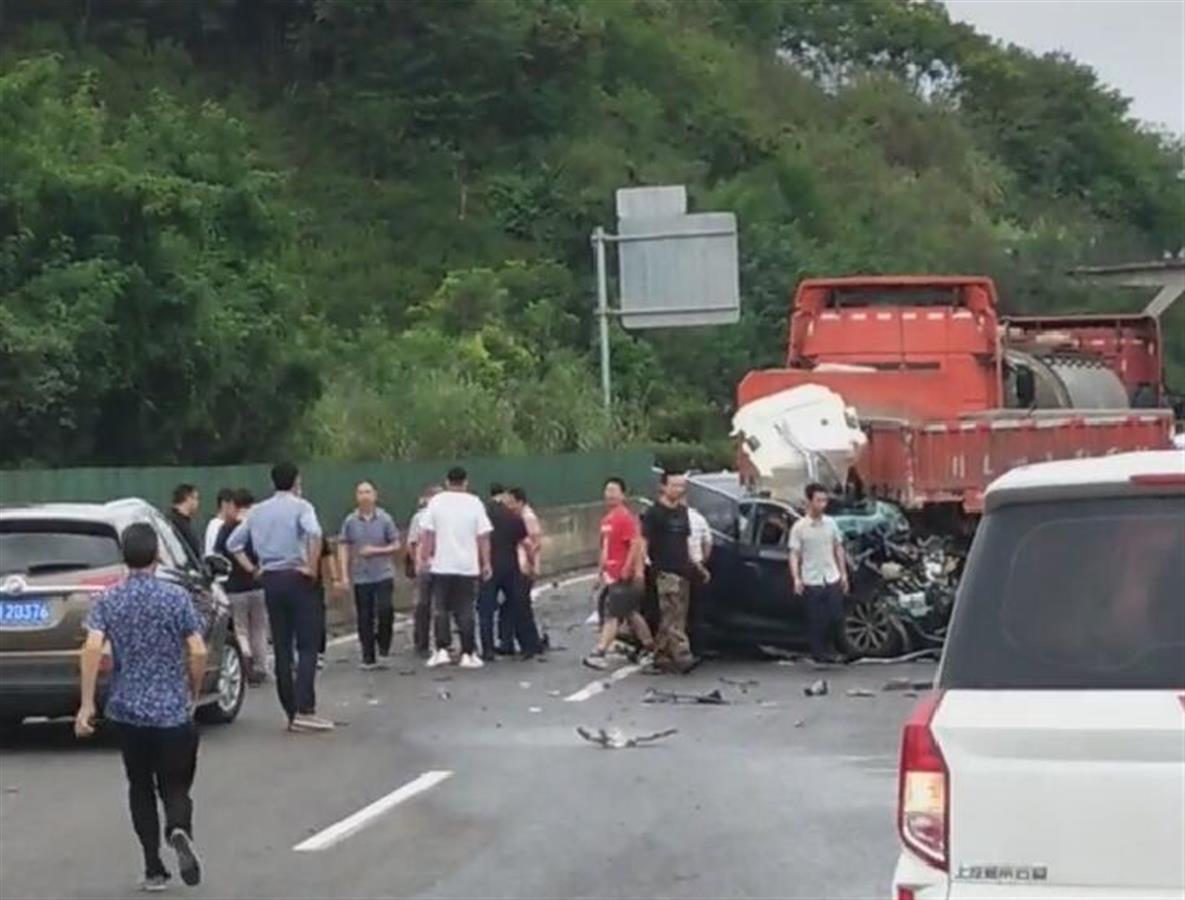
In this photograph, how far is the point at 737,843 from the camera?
499 inches

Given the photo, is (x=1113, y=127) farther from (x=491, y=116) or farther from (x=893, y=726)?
(x=893, y=726)

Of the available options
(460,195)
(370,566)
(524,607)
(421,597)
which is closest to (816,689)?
(524,607)

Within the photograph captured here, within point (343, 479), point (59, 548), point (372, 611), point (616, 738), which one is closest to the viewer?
point (59, 548)

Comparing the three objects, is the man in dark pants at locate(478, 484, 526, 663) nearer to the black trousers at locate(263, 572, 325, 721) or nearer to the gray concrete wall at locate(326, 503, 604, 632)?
the black trousers at locate(263, 572, 325, 721)

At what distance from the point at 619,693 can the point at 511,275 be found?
45509 millimetres

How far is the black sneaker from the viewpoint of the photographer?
38.1ft

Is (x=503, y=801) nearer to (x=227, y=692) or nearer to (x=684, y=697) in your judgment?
(x=227, y=692)

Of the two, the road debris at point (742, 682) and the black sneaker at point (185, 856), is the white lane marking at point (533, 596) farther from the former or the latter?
the black sneaker at point (185, 856)

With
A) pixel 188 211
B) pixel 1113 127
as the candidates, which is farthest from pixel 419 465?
pixel 1113 127

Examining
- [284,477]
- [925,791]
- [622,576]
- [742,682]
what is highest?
[284,477]

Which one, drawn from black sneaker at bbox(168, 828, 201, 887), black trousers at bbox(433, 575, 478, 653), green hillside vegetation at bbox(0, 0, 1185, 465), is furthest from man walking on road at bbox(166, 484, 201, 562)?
green hillside vegetation at bbox(0, 0, 1185, 465)

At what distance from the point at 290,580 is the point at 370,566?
630 cm

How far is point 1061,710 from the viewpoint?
6.10 meters

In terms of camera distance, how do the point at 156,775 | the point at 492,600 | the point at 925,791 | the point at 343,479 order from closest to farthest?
the point at 925,791 → the point at 156,775 → the point at 492,600 → the point at 343,479
